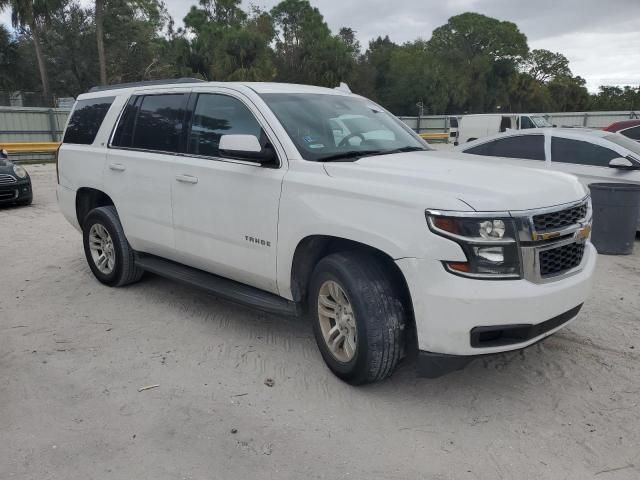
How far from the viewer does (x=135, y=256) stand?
5.35 m

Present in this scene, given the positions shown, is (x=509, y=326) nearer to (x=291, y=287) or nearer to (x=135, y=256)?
(x=291, y=287)

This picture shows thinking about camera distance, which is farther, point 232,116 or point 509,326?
point 232,116

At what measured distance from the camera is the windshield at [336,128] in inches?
153

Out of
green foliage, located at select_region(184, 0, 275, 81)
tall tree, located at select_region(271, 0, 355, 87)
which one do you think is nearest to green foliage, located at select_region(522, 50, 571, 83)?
tall tree, located at select_region(271, 0, 355, 87)

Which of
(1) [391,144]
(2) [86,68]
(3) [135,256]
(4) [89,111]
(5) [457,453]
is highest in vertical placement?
(2) [86,68]

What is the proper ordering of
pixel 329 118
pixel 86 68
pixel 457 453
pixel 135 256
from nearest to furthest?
pixel 457 453, pixel 329 118, pixel 135 256, pixel 86 68

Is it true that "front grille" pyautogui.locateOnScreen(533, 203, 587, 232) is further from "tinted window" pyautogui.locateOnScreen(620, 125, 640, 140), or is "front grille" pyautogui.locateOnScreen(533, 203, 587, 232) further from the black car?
the black car

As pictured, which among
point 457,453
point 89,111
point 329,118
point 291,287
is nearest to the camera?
point 457,453

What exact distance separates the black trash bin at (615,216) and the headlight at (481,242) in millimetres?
→ 4812

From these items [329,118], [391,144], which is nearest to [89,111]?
[329,118]

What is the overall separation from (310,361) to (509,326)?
1555mm

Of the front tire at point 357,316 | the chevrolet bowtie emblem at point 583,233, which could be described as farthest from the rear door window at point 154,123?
the chevrolet bowtie emblem at point 583,233

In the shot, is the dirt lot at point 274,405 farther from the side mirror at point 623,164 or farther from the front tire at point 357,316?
the side mirror at point 623,164

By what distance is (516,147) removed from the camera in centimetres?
832
